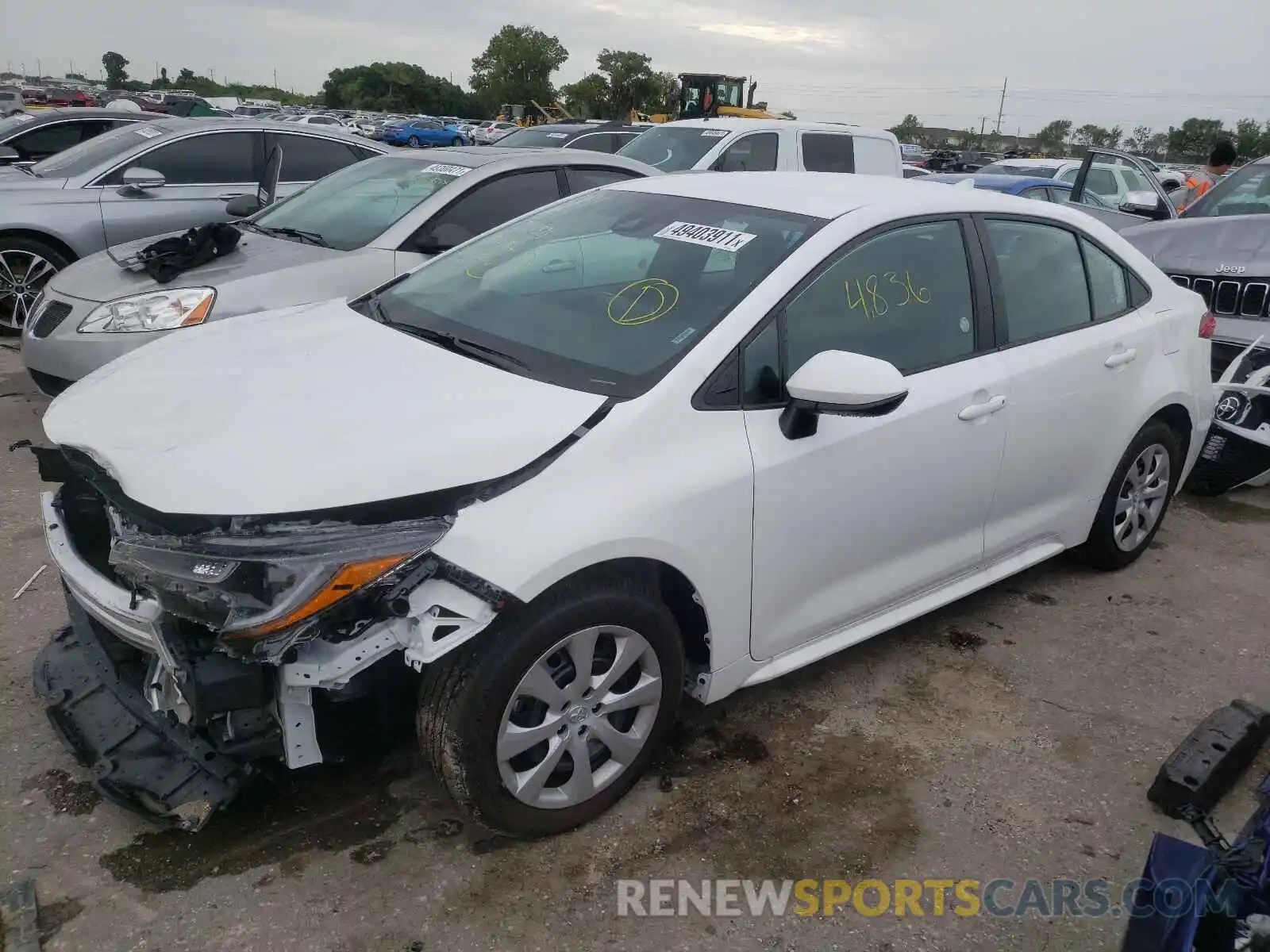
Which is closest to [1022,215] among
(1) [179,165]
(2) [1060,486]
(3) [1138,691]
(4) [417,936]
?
(2) [1060,486]

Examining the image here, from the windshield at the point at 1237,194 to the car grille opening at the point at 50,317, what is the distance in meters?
7.04

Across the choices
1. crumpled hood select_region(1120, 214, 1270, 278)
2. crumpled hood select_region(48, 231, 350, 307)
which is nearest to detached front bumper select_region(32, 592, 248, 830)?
crumpled hood select_region(48, 231, 350, 307)

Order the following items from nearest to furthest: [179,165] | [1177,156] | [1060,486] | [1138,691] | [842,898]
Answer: [842,898]
[1138,691]
[1060,486]
[179,165]
[1177,156]

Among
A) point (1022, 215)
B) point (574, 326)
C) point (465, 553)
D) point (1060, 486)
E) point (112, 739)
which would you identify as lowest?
point (112, 739)

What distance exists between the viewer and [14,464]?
16.5ft

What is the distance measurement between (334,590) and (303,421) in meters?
0.52

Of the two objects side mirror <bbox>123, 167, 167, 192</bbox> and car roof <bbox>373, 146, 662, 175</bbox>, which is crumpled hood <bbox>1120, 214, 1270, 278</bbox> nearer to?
car roof <bbox>373, 146, 662, 175</bbox>

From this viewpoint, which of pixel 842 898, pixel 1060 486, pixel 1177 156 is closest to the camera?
pixel 842 898

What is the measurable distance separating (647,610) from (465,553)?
1.76 ft

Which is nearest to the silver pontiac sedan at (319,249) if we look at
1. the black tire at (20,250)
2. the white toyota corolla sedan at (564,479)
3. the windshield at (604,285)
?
the windshield at (604,285)

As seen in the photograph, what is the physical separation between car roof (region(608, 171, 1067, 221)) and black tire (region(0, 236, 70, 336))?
5.36 m

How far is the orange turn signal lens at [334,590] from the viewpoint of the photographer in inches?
81.7

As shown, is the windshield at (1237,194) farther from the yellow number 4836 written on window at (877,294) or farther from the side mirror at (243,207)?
the side mirror at (243,207)

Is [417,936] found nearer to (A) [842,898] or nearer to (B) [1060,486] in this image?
(A) [842,898]
